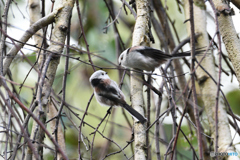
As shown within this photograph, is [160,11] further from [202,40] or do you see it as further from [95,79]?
[95,79]

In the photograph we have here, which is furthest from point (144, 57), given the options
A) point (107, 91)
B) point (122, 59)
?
point (107, 91)

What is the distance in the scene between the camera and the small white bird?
2.65 metres

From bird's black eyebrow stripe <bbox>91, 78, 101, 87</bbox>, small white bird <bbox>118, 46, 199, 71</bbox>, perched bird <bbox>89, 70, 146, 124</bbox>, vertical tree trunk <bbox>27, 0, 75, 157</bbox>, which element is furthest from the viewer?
bird's black eyebrow stripe <bbox>91, 78, 101, 87</bbox>

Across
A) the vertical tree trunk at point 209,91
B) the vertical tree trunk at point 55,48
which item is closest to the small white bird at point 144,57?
the vertical tree trunk at point 209,91

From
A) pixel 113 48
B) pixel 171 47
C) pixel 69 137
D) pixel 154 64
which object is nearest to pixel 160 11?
pixel 171 47

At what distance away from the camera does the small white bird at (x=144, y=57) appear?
2.65 m

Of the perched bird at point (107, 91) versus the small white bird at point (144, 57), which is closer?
the small white bird at point (144, 57)

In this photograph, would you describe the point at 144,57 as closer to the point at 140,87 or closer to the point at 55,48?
the point at 140,87

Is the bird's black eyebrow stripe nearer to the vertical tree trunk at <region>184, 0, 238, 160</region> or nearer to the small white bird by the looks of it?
the small white bird

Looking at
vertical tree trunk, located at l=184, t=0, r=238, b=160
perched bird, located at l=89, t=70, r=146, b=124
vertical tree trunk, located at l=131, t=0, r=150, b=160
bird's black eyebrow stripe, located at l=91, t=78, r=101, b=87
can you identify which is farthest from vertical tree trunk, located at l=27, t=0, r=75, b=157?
vertical tree trunk, located at l=184, t=0, r=238, b=160

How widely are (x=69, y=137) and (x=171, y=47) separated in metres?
2.09

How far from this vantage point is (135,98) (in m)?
2.32

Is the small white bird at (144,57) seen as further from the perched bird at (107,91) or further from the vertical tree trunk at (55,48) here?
the vertical tree trunk at (55,48)

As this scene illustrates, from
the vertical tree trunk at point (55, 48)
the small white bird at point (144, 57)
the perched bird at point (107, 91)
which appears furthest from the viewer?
the perched bird at point (107, 91)
